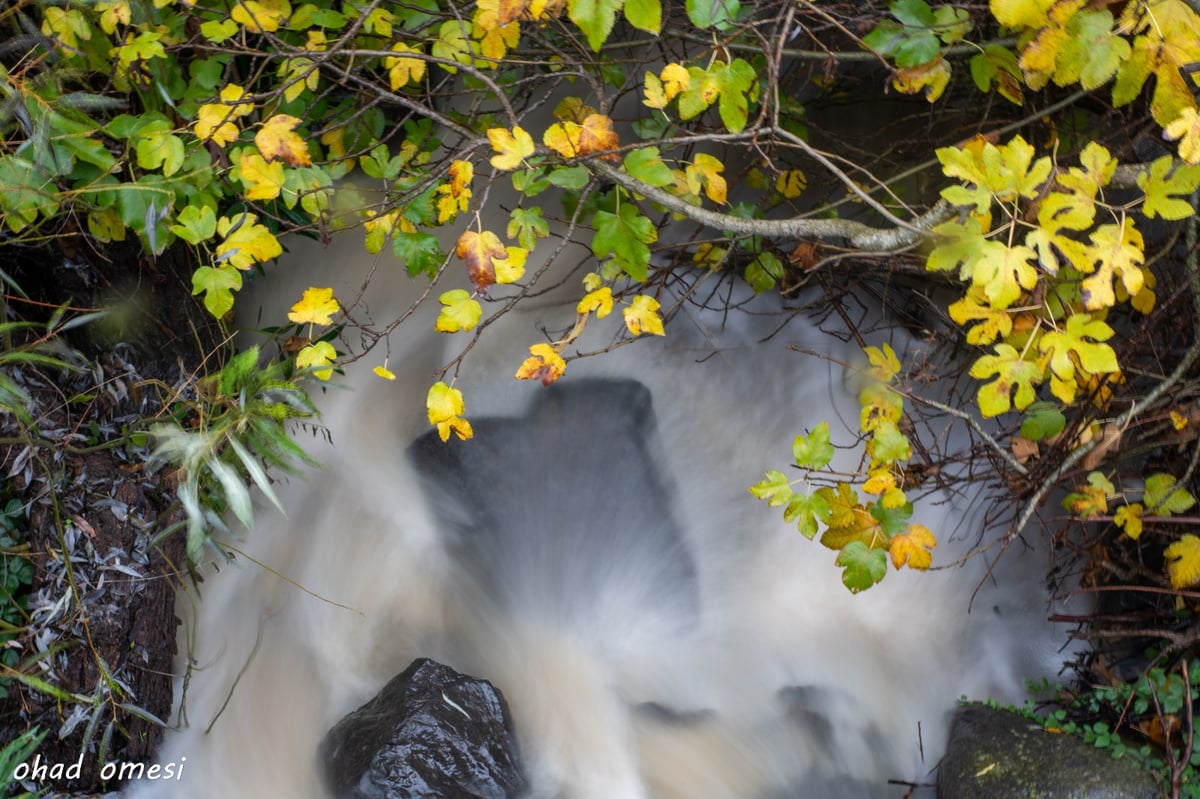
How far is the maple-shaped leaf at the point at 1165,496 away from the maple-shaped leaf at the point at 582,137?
4.34 ft

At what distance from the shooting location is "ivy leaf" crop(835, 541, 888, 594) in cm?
167

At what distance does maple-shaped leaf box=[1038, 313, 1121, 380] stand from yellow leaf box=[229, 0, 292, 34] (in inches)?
62.5

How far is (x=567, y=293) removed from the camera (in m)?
2.65

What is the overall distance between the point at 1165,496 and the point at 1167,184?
688 millimetres

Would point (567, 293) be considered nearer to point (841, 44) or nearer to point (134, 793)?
point (841, 44)

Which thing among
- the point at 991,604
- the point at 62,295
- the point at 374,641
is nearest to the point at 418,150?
the point at 62,295

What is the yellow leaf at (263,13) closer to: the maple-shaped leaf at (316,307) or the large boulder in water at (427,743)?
the maple-shaped leaf at (316,307)

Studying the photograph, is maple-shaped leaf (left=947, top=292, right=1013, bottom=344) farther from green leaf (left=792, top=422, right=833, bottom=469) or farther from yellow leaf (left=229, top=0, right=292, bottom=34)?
yellow leaf (left=229, top=0, right=292, bottom=34)

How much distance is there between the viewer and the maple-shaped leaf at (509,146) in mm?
1453

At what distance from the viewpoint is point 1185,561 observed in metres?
1.77

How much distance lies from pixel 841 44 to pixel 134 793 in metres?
2.56

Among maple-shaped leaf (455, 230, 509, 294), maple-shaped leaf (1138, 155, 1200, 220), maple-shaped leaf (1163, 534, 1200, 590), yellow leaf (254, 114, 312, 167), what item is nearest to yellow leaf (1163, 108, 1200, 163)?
maple-shaped leaf (1138, 155, 1200, 220)

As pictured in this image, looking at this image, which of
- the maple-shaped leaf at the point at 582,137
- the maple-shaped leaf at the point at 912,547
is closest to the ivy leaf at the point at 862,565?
the maple-shaped leaf at the point at 912,547

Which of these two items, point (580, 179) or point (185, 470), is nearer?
point (580, 179)
